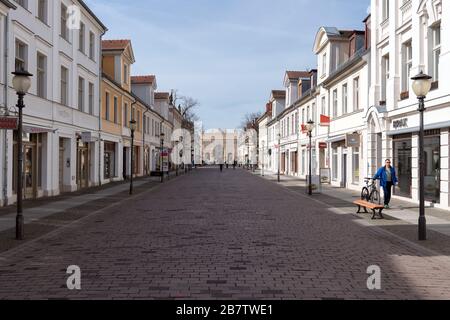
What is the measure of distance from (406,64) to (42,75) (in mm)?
14677

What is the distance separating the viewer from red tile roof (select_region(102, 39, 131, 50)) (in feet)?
115

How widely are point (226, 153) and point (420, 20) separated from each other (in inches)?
4215

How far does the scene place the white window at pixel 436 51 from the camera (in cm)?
1625

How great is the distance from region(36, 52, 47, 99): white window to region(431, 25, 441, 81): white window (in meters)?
14.8

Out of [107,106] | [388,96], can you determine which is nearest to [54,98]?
[107,106]

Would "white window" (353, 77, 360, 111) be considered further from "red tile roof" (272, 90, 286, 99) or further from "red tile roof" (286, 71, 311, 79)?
"red tile roof" (272, 90, 286, 99)

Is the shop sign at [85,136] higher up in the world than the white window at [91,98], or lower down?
lower down

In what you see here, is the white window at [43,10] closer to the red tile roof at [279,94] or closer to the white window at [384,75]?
the white window at [384,75]

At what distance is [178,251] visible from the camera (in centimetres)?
860

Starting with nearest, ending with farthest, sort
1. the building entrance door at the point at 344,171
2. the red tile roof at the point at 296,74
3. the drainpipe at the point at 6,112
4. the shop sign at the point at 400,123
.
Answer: the drainpipe at the point at 6,112, the shop sign at the point at 400,123, the building entrance door at the point at 344,171, the red tile roof at the point at 296,74

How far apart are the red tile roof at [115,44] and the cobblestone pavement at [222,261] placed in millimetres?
24264

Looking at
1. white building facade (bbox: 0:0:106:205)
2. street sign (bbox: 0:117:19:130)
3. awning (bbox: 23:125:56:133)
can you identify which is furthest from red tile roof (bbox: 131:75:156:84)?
street sign (bbox: 0:117:19:130)

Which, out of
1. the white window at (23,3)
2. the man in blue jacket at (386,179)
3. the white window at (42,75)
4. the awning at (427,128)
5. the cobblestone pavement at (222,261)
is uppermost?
the white window at (23,3)

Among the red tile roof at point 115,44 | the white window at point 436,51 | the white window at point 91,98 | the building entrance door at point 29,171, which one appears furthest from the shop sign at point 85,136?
the white window at point 436,51
